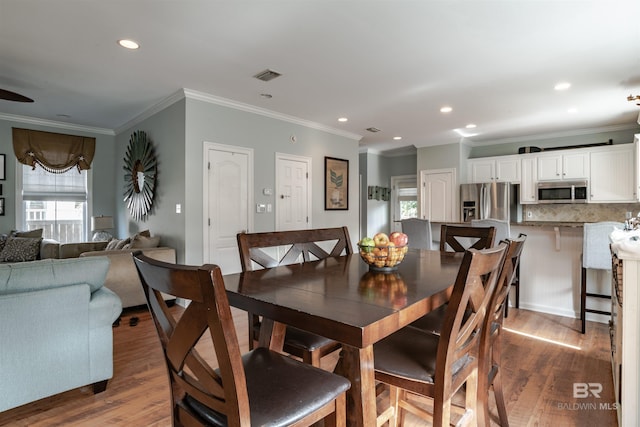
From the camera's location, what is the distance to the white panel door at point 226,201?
13.5 ft

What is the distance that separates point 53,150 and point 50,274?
15.2 ft

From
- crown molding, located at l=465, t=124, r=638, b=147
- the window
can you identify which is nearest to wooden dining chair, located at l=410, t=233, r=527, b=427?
crown molding, located at l=465, t=124, r=638, b=147

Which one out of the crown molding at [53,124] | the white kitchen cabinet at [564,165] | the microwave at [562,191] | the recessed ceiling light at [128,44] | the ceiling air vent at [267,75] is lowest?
the microwave at [562,191]

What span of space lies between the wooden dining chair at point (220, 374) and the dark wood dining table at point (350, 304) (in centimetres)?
9

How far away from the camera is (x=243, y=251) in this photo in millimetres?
1771

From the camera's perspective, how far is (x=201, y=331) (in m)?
0.84

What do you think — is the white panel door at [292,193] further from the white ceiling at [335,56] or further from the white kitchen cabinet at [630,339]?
the white kitchen cabinet at [630,339]

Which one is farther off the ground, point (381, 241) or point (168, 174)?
point (168, 174)

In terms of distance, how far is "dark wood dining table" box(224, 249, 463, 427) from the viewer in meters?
0.93

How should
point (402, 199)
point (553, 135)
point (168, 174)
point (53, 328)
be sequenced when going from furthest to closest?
1. point (402, 199)
2. point (553, 135)
3. point (168, 174)
4. point (53, 328)

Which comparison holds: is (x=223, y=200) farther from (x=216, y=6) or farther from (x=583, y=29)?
(x=583, y=29)

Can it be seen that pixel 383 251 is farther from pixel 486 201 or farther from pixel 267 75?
pixel 486 201

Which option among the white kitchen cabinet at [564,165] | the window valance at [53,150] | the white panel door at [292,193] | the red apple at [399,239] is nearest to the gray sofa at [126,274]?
the white panel door at [292,193]

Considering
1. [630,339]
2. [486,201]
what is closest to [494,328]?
[630,339]
